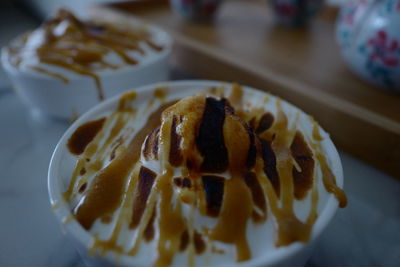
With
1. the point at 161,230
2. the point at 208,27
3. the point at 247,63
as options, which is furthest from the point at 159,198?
the point at 208,27

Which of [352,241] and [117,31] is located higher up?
[117,31]

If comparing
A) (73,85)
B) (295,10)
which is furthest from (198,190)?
(295,10)

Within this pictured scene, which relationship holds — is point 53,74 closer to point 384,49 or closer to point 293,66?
point 293,66

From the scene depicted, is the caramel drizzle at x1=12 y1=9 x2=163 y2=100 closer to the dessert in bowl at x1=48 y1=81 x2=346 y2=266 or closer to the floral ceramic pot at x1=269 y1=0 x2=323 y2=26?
the dessert in bowl at x1=48 y1=81 x2=346 y2=266

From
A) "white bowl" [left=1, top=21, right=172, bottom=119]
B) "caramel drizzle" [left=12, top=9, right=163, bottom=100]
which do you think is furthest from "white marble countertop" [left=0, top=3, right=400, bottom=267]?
"caramel drizzle" [left=12, top=9, right=163, bottom=100]

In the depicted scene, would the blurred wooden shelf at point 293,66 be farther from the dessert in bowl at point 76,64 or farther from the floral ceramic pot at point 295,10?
the dessert in bowl at point 76,64

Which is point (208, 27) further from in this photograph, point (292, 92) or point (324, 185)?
point (324, 185)

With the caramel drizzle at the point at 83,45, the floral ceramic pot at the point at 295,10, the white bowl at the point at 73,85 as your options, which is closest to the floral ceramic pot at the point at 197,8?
the floral ceramic pot at the point at 295,10
